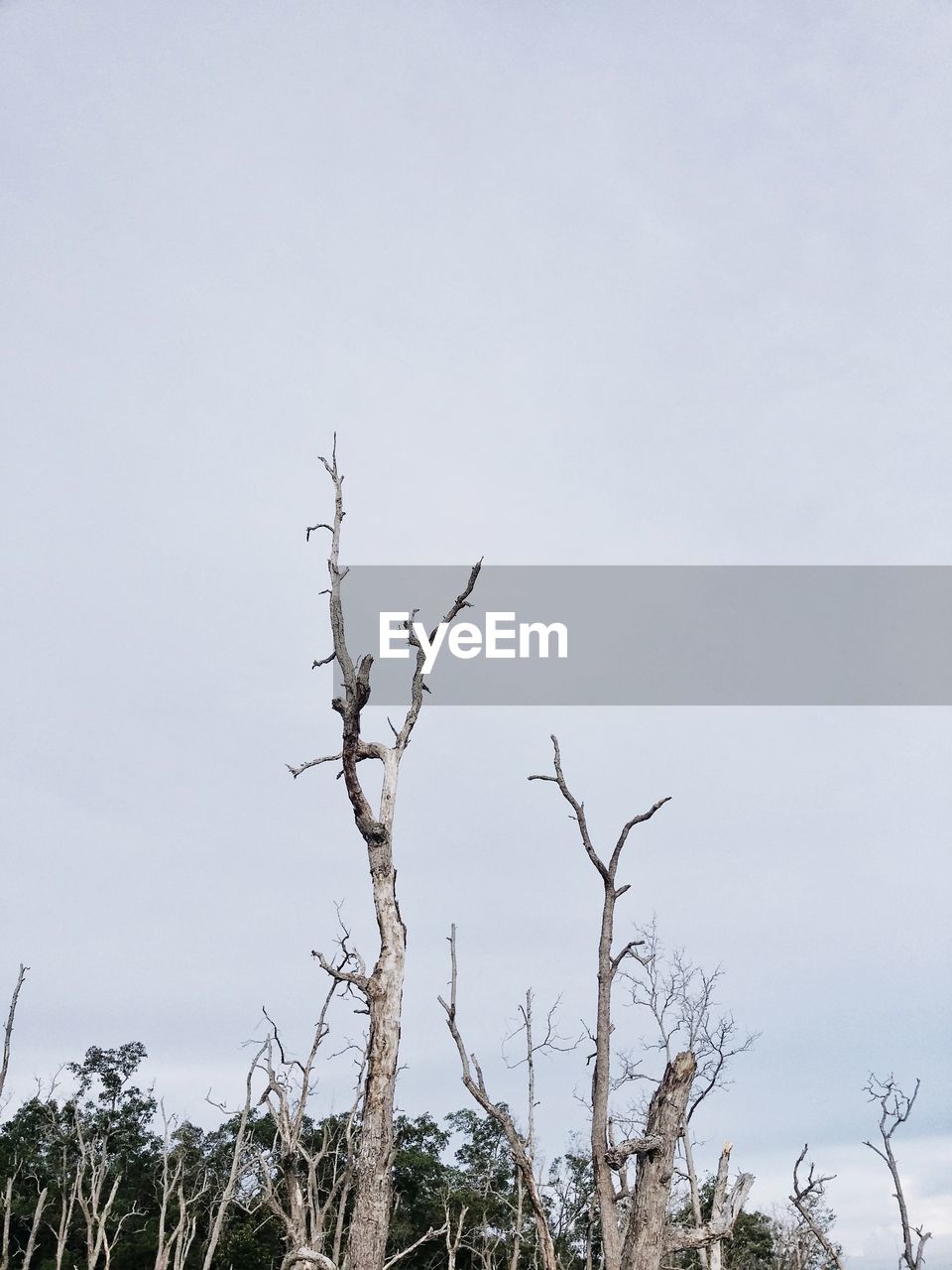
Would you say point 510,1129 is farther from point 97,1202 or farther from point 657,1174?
point 97,1202

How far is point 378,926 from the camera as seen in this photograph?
10.6 metres

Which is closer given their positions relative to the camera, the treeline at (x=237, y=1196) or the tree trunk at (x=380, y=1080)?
the tree trunk at (x=380, y=1080)

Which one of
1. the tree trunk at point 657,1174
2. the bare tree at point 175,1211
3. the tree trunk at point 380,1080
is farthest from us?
the bare tree at point 175,1211

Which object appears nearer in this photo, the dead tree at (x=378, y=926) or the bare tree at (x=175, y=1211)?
the dead tree at (x=378, y=926)

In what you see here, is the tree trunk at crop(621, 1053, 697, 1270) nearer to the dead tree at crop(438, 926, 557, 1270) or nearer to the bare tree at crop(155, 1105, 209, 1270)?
the dead tree at crop(438, 926, 557, 1270)

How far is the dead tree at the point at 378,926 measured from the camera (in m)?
9.36

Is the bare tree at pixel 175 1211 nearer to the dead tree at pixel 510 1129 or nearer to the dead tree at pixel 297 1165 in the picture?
Result: the dead tree at pixel 297 1165

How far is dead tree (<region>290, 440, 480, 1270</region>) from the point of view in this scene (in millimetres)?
9359

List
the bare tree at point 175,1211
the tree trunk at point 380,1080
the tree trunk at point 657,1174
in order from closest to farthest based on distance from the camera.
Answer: the tree trunk at point 657,1174 → the tree trunk at point 380,1080 → the bare tree at point 175,1211

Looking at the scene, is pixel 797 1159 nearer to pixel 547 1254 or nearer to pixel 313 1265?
pixel 547 1254

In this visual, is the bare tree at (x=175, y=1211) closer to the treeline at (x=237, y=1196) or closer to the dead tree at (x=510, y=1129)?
the treeline at (x=237, y=1196)

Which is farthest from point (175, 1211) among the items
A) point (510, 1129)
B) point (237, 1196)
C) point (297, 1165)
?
point (510, 1129)

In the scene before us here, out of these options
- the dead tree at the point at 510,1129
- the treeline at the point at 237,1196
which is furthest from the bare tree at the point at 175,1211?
the dead tree at the point at 510,1129

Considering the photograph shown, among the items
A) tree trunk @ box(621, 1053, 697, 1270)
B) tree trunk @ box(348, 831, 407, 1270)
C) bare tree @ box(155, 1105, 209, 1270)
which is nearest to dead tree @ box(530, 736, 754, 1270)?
tree trunk @ box(621, 1053, 697, 1270)
